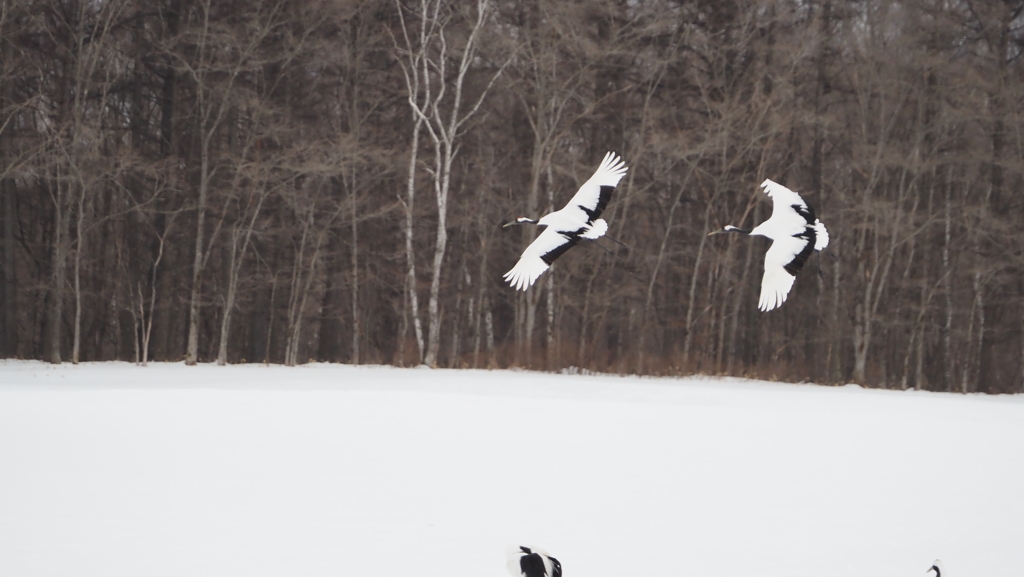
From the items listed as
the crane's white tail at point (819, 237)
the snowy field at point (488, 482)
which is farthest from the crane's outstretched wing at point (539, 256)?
the snowy field at point (488, 482)

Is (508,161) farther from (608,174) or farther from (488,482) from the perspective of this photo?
(608,174)

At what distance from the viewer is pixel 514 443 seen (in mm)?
11633

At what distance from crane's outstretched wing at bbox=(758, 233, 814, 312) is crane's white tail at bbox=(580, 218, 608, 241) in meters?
1.10

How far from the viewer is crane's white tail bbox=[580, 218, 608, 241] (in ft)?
20.1

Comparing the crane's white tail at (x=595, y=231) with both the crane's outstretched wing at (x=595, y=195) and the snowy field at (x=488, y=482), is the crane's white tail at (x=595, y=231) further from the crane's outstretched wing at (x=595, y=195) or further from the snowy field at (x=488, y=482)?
the snowy field at (x=488, y=482)

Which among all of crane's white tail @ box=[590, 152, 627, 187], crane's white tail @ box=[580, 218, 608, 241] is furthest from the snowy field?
crane's white tail @ box=[590, 152, 627, 187]

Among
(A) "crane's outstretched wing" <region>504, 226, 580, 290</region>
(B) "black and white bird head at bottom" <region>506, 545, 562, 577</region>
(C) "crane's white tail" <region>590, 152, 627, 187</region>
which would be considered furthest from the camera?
(C) "crane's white tail" <region>590, 152, 627, 187</region>

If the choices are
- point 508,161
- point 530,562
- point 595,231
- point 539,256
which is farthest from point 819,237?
point 508,161

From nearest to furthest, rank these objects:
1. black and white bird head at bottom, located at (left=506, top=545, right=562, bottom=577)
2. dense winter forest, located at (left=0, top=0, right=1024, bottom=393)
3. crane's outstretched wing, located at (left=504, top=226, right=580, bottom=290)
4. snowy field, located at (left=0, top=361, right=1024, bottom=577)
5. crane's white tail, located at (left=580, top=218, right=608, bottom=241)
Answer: black and white bird head at bottom, located at (left=506, top=545, right=562, bottom=577)
crane's white tail, located at (left=580, top=218, right=608, bottom=241)
crane's outstretched wing, located at (left=504, top=226, right=580, bottom=290)
snowy field, located at (left=0, top=361, right=1024, bottom=577)
dense winter forest, located at (left=0, top=0, right=1024, bottom=393)

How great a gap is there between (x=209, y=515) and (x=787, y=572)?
17.2ft

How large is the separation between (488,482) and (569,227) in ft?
16.1

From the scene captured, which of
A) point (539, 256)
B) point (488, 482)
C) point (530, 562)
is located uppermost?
point (539, 256)

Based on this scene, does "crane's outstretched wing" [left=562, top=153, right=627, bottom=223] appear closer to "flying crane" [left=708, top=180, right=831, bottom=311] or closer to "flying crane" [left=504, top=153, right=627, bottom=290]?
"flying crane" [left=504, top=153, right=627, bottom=290]

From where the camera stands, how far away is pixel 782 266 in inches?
260
